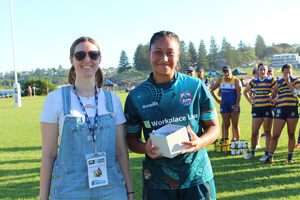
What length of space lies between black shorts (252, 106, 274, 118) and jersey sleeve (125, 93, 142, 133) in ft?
18.9

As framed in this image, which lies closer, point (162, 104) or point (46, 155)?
point (46, 155)

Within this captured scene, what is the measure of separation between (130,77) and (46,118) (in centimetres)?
13372

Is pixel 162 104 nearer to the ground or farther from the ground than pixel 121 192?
farther from the ground

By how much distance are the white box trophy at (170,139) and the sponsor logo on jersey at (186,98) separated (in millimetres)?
284

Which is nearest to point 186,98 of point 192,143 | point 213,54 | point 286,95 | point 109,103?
point 192,143

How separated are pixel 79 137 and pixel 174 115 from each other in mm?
826

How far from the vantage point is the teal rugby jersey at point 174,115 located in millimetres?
2395

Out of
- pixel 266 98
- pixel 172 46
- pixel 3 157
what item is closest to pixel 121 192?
pixel 172 46

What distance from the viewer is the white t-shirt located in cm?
218

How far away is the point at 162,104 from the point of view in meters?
2.43

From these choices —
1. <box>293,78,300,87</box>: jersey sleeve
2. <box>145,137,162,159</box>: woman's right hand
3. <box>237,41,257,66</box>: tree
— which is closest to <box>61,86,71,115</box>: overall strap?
<box>145,137,162,159</box>: woman's right hand

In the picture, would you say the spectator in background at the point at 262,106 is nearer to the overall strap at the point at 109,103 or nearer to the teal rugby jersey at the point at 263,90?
the teal rugby jersey at the point at 263,90

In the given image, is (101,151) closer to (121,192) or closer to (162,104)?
(121,192)

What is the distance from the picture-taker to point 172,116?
242 cm
